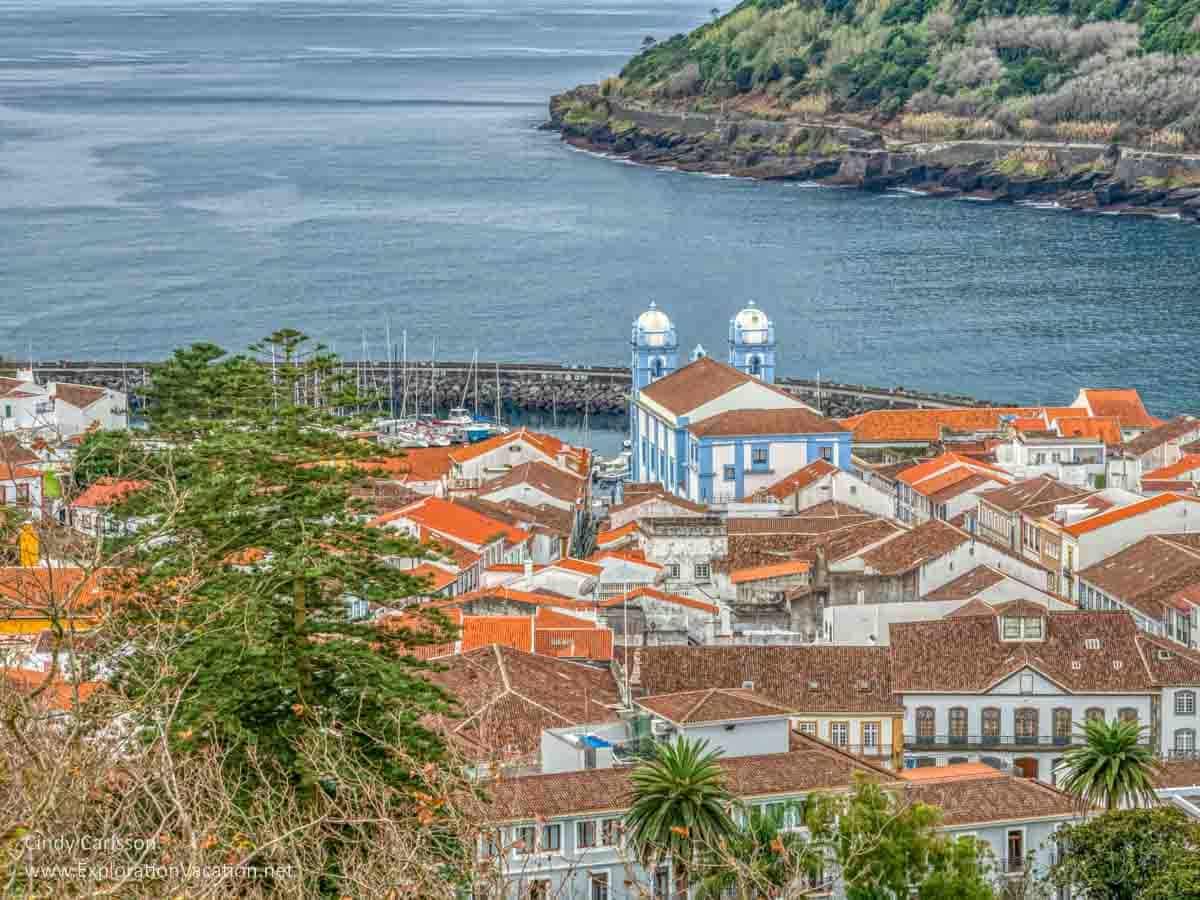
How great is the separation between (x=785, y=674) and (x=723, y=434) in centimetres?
2089

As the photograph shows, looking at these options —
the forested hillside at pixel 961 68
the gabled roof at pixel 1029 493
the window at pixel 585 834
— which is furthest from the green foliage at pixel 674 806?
the forested hillside at pixel 961 68

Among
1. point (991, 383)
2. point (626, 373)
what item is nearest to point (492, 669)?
point (626, 373)

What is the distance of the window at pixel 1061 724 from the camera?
29625mm

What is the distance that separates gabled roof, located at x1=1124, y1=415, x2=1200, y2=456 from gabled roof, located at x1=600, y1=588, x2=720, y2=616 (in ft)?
57.7

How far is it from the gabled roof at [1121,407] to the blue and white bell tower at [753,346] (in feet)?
23.5

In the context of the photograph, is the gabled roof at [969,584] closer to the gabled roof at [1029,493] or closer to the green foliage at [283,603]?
the gabled roof at [1029,493]

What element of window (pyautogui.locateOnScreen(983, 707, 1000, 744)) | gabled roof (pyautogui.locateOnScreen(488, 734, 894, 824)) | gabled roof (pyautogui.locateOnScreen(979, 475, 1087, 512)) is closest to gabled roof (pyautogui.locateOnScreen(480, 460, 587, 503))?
gabled roof (pyautogui.locateOnScreen(979, 475, 1087, 512))

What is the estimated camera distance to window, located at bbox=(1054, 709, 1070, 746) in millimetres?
29625

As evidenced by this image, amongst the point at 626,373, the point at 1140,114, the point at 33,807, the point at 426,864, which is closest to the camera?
the point at 33,807

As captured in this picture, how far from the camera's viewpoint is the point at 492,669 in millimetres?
26641

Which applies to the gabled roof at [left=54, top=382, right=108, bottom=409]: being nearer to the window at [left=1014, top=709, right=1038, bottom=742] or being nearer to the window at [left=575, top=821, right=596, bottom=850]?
the window at [left=1014, top=709, right=1038, bottom=742]

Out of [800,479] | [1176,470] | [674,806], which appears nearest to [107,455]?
[800,479]

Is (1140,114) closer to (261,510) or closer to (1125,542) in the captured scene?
(1125,542)

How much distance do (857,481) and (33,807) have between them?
3838cm
